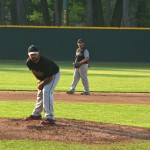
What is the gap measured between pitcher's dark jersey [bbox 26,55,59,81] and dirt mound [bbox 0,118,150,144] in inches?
41.0

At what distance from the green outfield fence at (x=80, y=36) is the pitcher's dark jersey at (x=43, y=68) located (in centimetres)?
3129

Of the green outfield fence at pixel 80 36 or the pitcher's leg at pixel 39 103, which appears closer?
the pitcher's leg at pixel 39 103

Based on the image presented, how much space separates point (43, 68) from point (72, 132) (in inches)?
56.6

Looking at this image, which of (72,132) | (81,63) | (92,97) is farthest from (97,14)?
(72,132)

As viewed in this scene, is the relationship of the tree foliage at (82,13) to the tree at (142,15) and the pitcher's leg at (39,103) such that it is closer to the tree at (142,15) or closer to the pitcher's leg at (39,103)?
the tree at (142,15)

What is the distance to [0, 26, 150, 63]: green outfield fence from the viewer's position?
139 ft

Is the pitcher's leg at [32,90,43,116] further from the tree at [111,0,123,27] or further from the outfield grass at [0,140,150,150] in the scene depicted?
the tree at [111,0,123,27]

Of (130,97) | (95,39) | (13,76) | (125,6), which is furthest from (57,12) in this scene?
(130,97)

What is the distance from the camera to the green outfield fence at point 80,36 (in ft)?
139

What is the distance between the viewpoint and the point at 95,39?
42.5 m

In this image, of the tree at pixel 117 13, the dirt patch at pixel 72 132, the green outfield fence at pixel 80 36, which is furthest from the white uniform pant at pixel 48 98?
the tree at pixel 117 13

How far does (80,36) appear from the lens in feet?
140

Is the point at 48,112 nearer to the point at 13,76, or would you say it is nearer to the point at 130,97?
the point at 130,97

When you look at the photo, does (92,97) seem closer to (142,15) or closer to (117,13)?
(117,13)
